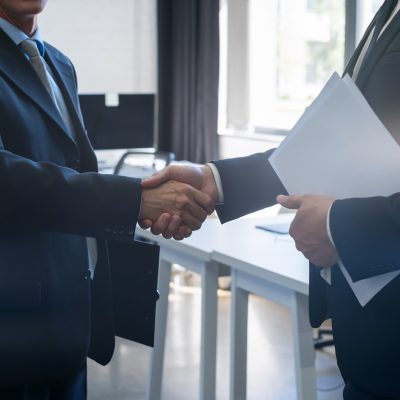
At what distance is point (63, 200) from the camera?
1.69 m

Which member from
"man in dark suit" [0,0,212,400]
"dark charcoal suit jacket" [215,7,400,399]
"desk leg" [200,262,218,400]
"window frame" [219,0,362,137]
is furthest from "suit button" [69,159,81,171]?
"window frame" [219,0,362,137]

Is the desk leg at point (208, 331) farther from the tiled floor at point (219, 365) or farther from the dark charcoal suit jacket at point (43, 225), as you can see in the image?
the dark charcoal suit jacket at point (43, 225)

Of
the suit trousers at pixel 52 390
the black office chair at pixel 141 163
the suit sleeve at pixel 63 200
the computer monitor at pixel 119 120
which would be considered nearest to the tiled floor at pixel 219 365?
the black office chair at pixel 141 163

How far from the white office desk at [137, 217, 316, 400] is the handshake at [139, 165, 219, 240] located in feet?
1.70

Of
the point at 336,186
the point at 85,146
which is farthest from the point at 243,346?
the point at 336,186

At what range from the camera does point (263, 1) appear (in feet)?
20.9

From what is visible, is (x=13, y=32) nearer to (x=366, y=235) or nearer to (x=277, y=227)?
(x=366, y=235)

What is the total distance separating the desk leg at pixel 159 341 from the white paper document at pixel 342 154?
179cm

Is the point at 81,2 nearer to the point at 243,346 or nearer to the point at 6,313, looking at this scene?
the point at 243,346

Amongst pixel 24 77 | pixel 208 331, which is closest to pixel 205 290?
pixel 208 331

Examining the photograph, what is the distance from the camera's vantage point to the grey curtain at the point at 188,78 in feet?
21.3

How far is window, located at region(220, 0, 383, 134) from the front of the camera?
232 inches

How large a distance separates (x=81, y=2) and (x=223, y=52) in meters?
1.32

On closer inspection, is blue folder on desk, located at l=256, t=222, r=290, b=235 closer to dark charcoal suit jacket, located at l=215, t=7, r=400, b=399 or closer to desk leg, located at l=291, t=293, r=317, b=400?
desk leg, located at l=291, t=293, r=317, b=400
